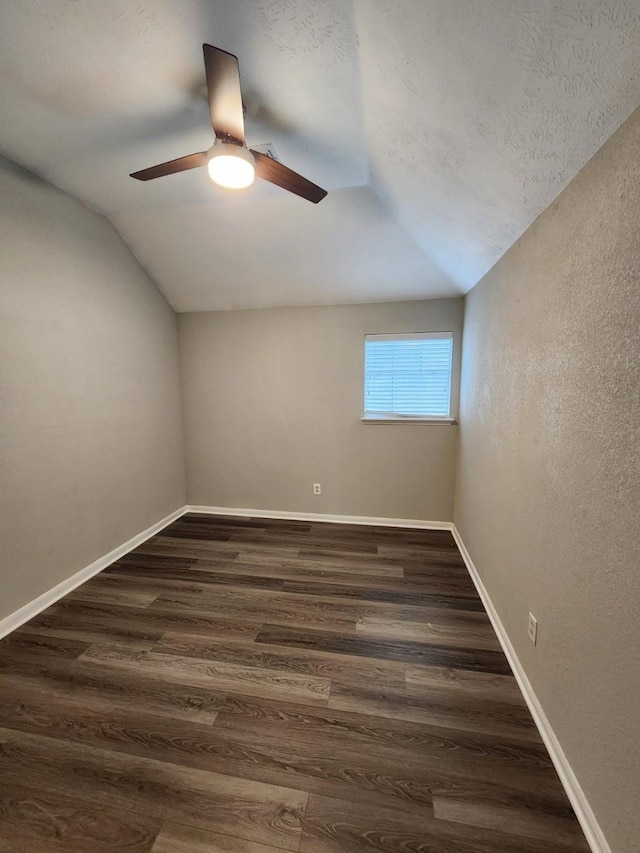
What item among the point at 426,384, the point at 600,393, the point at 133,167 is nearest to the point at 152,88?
the point at 133,167

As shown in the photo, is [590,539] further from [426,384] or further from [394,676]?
[426,384]

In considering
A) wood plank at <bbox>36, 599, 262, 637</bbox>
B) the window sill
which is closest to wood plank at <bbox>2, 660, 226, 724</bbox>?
wood plank at <bbox>36, 599, 262, 637</bbox>

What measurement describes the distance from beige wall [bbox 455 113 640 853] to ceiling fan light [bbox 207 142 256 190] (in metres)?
1.24

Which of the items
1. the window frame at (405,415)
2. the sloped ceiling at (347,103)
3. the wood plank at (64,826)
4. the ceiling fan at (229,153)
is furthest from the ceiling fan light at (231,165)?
the wood plank at (64,826)

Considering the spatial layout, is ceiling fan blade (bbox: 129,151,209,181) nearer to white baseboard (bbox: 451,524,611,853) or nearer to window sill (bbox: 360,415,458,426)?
window sill (bbox: 360,415,458,426)

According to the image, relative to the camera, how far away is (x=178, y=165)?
149cm

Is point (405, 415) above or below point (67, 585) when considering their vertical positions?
above

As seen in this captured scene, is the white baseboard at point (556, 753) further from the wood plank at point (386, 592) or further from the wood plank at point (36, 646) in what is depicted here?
the wood plank at point (36, 646)

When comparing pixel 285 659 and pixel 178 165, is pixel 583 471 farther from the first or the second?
pixel 178 165

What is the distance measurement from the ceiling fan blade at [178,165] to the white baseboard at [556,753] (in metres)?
2.64

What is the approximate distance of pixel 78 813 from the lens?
109 cm

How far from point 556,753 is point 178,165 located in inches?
109

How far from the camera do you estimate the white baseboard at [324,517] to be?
3156 mm

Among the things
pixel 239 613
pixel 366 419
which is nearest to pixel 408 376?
pixel 366 419
